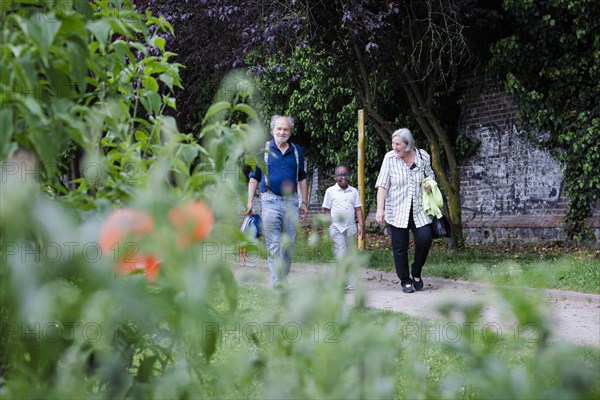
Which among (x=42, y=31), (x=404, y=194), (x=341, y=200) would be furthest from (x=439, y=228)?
(x=42, y=31)

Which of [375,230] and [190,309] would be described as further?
[375,230]

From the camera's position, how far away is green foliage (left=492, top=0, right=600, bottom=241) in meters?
13.2

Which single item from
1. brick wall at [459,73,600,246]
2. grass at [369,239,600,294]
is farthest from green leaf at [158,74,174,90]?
brick wall at [459,73,600,246]

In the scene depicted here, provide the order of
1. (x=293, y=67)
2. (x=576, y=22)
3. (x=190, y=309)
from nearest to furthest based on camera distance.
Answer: (x=190, y=309), (x=576, y=22), (x=293, y=67)

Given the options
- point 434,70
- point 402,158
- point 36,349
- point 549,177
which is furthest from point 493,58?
point 36,349

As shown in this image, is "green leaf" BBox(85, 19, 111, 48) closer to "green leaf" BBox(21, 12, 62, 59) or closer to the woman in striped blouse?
"green leaf" BBox(21, 12, 62, 59)

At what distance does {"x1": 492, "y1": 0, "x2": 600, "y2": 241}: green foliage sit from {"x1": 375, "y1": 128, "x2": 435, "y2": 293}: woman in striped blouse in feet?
20.7

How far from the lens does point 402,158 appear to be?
8.29 metres

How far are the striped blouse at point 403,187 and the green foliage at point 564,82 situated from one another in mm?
6346

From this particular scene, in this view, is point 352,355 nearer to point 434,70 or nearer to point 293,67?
point 434,70

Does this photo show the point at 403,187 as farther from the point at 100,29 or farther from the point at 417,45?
the point at 100,29

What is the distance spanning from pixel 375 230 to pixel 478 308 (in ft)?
57.3

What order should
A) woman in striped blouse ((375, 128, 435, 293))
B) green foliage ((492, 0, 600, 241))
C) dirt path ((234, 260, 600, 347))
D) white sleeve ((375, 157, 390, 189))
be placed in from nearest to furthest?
dirt path ((234, 260, 600, 347)) < woman in striped blouse ((375, 128, 435, 293)) < white sleeve ((375, 157, 390, 189)) < green foliage ((492, 0, 600, 241))

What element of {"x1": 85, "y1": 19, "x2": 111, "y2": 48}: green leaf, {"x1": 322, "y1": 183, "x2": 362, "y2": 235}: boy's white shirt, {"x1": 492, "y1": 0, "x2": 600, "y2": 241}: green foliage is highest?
{"x1": 492, "y1": 0, "x2": 600, "y2": 241}: green foliage
